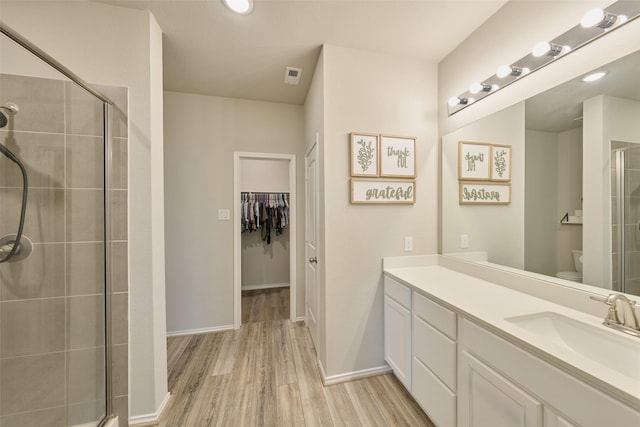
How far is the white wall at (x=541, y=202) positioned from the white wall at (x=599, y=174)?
0.47 feet

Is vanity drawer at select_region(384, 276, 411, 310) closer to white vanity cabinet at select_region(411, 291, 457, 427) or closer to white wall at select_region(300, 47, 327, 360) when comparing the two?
white vanity cabinet at select_region(411, 291, 457, 427)

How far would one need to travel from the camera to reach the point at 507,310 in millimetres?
1161

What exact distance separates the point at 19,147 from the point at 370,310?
2445mm

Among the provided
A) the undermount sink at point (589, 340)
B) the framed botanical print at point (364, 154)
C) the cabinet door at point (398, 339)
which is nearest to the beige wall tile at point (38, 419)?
the cabinet door at point (398, 339)

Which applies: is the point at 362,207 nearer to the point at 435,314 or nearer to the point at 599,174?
the point at 435,314

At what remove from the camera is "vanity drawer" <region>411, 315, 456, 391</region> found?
1.24 m

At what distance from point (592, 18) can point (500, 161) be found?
30.3 inches

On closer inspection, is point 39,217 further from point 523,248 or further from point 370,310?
point 523,248

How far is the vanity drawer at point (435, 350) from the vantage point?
124cm

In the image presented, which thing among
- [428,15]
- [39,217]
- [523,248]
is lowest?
[523,248]

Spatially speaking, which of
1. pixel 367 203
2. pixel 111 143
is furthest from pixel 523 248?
pixel 111 143

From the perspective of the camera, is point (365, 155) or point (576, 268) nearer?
point (576, 268)

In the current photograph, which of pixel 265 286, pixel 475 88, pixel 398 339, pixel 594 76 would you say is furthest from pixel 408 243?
pixel 265 286

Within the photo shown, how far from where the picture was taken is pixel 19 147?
1245mm
